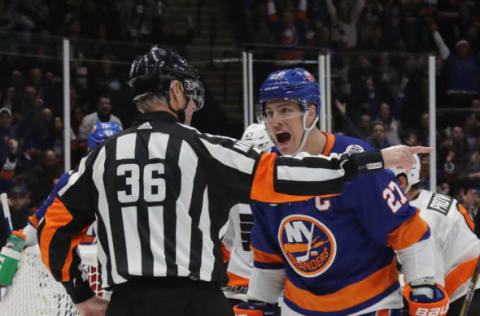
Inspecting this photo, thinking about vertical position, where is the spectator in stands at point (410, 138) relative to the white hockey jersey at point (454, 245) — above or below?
above

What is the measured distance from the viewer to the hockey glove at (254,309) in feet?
9.12

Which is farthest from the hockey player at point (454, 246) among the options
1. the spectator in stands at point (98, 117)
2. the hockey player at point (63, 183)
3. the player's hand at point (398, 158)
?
the spectator in stands at point (98, 117)

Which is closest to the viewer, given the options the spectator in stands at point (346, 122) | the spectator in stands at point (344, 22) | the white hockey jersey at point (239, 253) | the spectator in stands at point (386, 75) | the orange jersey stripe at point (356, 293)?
the orange jersey stripe at point (356, 293)

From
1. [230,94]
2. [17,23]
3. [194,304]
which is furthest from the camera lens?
[17,23]

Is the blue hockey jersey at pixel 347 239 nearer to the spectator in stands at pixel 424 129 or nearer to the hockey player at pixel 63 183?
the hockey player at pixel 63 183

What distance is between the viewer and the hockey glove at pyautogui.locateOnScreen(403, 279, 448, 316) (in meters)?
2.41

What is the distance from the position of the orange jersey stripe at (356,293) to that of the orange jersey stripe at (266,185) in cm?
55

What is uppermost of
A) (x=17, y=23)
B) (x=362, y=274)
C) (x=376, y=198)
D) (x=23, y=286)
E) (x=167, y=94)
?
(x=17, y=23)

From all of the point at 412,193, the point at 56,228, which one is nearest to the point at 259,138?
the point at 412,193

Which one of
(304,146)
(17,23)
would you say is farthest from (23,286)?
(17,23)

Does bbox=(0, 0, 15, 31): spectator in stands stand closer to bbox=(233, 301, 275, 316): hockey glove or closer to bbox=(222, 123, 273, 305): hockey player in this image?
bbox=(222, 123, 273, 305): hockey player

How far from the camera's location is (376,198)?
2400 mm

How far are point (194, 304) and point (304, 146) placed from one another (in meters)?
0.74

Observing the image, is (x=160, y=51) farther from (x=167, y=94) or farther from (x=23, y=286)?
(x=23, y=286)
